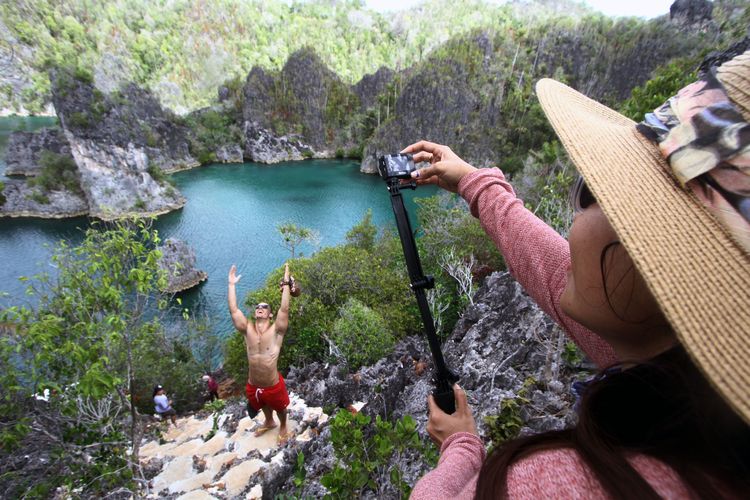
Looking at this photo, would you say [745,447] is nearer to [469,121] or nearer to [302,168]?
[469,121]

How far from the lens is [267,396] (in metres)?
4.22

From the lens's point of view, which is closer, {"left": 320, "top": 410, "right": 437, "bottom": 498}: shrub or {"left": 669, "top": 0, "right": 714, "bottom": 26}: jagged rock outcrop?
{"left": 320, "top": 410, "right": 437, "bottom": 498}: shrub

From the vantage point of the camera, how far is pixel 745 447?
502mm

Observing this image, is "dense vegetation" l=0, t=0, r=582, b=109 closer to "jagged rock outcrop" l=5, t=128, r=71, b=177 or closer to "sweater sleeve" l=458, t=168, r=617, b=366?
"jagged rock outcrop" l=5, t=128, r=71, b=177

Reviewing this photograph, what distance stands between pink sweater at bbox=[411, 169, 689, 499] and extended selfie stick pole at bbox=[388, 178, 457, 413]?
15 centimetres

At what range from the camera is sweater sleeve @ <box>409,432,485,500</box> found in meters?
0.75

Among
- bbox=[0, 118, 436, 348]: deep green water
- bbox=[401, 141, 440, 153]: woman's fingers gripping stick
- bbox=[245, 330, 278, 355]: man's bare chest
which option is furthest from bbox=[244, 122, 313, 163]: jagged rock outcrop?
bbox=[401, 141, 440, 153]: woman's fingers gripping stick

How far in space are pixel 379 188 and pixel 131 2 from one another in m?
82.1

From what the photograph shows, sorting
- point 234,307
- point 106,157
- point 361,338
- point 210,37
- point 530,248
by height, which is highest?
point 210,37

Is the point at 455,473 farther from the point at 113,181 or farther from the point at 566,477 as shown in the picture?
the point at 113,181

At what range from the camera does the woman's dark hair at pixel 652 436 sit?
50 cm

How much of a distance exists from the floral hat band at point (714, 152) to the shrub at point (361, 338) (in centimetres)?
718

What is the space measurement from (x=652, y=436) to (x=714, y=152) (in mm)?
429

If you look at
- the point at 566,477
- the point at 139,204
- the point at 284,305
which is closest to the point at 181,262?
the point at 139,204
